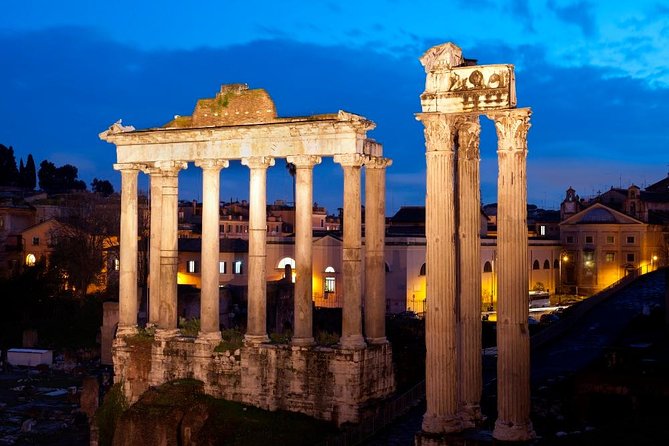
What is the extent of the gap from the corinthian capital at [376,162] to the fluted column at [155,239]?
7.80 metres

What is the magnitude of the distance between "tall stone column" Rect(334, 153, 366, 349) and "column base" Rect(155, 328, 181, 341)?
21.6ft

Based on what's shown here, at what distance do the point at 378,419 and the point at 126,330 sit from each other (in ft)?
33.7

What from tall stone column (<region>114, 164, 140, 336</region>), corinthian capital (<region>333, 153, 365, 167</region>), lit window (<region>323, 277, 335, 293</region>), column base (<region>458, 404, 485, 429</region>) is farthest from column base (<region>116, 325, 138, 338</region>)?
lit window (<region>323, 277, 335, 293</region>)

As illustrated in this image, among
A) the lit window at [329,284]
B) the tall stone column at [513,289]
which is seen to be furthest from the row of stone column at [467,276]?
the lit window at [329,284]

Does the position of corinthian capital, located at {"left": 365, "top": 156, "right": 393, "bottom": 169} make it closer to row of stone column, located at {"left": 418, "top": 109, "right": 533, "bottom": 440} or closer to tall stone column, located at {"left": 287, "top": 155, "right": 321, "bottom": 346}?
tall stone column, located at {"left": 287, "top": 155, "right": 321, "bottom": 346}

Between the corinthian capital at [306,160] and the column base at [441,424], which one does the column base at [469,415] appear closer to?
the column base at [441,424]

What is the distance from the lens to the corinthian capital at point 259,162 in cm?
2812

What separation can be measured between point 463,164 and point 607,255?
54828 mm

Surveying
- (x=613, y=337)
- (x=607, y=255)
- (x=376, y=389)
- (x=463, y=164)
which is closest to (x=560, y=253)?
(x=607, y=255)

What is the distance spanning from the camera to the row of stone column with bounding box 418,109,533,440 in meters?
17.6

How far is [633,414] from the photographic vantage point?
2317 cm

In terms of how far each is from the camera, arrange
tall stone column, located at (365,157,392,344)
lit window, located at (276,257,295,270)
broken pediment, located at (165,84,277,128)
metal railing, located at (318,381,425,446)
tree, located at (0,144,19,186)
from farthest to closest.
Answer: tree, located at (0,144,19,186)
lit window, located at (276,257,295,270)
broken pediment, located at (165,84,277,128)
tall stone column, located at (365,157,392,344)
metal railing, located at (318,381,425,446)

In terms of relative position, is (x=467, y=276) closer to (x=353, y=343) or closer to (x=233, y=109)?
(x=353, y=343)

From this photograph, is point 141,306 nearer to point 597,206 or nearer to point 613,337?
point 613,337
